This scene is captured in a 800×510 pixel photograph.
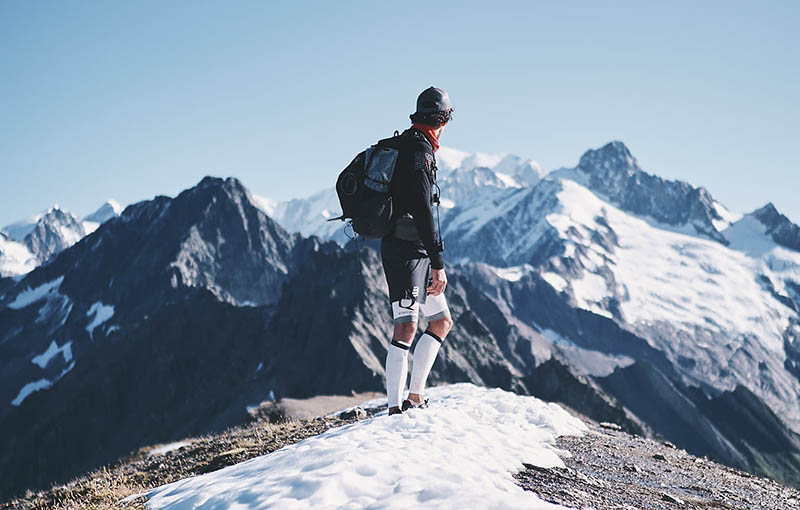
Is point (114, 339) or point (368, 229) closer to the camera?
point (368, 229)

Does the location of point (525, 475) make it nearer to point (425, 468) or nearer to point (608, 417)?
point (425, 468)

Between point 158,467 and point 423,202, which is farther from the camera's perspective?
point 158,467

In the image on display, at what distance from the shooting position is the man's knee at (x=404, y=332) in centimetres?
863

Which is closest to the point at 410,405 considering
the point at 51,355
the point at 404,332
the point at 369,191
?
the point at 404,332

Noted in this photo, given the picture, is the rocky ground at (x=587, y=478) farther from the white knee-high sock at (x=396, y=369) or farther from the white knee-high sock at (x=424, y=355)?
the white knee-high sock at (x=396, y=369)

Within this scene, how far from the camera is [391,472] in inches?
263

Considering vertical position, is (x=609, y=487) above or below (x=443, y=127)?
below

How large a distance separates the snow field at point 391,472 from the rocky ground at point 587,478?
522 millimetres

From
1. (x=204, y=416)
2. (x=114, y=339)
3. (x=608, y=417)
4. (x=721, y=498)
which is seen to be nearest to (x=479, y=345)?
(x=608, y=417)

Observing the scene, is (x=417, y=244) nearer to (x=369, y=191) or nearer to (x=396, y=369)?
(x=369, y=191)

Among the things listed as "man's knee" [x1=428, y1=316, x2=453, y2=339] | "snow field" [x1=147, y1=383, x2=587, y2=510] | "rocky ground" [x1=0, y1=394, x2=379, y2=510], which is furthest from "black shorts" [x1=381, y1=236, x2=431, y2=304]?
"rocky ground" [x1=0, y1=394, x2=379, y2=510]

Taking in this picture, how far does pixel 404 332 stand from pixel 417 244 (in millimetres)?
1227

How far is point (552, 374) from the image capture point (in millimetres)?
145750

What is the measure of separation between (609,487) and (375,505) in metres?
3.60
